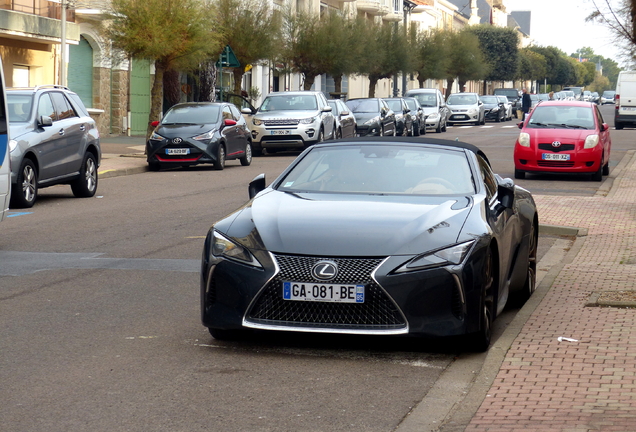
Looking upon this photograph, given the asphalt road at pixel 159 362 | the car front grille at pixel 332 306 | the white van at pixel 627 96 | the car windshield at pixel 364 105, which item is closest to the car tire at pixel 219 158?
the asphalt road at pixel 159 362

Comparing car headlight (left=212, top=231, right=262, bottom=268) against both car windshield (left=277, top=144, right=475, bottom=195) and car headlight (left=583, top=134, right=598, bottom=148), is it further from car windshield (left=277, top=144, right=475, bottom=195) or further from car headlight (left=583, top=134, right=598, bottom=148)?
car headlight (left=583, top=134, right=598, bottom=148)

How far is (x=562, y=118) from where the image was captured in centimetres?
2217

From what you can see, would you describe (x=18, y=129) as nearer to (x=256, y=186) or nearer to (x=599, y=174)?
(x=256, y=186)

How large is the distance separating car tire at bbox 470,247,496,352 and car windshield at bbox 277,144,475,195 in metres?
0.90

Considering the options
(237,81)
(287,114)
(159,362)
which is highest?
(237,81)

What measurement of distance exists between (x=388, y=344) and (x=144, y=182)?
14.8 metres

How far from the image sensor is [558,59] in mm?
145625

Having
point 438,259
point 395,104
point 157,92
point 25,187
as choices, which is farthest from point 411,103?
point 438,259

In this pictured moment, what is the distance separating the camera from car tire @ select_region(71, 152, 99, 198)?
17.2m

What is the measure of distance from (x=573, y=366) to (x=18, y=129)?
11.4m

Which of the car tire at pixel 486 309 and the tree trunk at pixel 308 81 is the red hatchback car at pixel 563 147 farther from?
the tree trunk at pixel 308 81

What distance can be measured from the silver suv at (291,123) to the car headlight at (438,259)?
74.2 ft

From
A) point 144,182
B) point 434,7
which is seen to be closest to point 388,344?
point 144,182

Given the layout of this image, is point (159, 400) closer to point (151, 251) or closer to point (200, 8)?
point (151, 251)
